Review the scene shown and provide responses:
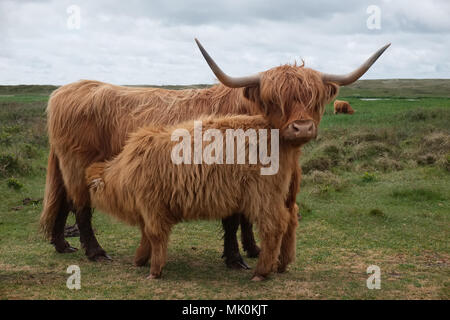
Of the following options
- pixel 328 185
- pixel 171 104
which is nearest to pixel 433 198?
pixel 328 185

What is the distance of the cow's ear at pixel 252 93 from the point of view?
4812 mm

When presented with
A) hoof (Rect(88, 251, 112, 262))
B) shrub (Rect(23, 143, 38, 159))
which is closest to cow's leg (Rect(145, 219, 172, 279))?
hoof (Rect(88, 251, 112, 262))

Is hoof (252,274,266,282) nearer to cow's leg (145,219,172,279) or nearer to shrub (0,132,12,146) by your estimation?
cow's leg (145,219,172,279)

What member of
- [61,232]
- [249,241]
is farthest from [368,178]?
[61,232]

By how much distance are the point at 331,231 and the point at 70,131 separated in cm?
389

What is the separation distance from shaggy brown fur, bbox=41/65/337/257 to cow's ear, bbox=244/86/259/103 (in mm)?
224

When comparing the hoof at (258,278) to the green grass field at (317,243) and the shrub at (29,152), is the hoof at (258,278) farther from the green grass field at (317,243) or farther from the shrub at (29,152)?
the shrub at (29,152)

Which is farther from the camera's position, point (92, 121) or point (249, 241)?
point (249, 241)

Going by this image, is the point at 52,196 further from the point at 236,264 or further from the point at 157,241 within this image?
the point at 236,264

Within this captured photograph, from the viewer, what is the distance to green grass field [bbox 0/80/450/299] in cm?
456

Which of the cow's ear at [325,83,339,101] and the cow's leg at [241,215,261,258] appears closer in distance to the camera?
the cow's ear at [325,83,339,101]

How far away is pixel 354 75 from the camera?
4832 mm

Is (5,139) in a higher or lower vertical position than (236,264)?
higher

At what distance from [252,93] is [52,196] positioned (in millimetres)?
3040
